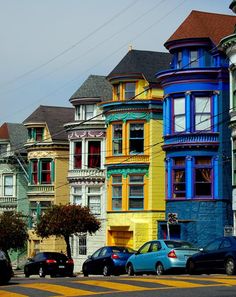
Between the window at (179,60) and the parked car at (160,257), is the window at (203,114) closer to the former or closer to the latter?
the window at (179,60)

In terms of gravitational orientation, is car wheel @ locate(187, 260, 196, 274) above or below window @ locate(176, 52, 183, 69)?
below

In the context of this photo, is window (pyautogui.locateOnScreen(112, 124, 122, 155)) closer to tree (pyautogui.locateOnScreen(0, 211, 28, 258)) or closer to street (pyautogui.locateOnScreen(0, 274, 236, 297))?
tree (pyautogui.locateOnScreen(0, 211, 28, 258))

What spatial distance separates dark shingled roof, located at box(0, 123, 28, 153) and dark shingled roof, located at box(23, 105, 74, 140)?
14.9 feet

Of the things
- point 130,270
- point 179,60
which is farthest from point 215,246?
point 179,60

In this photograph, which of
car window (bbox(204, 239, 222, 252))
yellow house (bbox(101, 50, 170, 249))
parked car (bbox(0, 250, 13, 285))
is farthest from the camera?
yellow house (bbox(101, 50, 170, 249))

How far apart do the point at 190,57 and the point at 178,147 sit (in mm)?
5127

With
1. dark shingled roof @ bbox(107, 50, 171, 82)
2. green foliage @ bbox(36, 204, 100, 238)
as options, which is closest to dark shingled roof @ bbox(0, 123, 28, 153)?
green foliage @ bbox(36, 204, 100, 238)

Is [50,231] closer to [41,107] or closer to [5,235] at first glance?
[5,235]

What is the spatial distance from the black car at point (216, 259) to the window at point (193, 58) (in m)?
18.1

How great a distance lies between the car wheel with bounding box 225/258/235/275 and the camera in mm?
25527

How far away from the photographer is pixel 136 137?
4950 centimetres

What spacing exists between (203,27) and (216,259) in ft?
68.8

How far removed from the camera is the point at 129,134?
49562mm

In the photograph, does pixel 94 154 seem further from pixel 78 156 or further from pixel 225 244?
pixel 225 244
